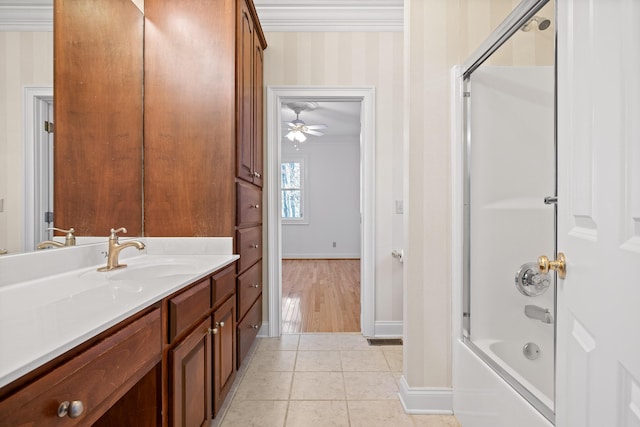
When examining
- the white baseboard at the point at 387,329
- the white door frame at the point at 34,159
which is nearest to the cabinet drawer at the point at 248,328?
the white baseboard at the point at 387,329

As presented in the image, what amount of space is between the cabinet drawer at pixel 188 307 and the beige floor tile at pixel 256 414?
2.14 feet

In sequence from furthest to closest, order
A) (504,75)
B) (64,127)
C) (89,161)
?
1. (504,75)
2. (89,161)
3. (64,127)

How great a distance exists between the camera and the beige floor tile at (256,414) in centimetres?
154

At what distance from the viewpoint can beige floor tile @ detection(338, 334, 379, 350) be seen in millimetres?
2430

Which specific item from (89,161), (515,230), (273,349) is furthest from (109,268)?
(515,230)

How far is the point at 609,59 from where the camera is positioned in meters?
0.65

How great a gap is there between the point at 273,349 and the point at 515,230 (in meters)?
1.81

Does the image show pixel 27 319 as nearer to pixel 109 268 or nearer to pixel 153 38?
pixel 109 268

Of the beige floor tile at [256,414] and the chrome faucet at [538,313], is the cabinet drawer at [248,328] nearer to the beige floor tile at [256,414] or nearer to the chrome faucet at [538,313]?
the beige floor tile at [256,414]

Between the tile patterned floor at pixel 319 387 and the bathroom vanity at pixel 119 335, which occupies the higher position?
the bathroom vanity at pixel 119 335

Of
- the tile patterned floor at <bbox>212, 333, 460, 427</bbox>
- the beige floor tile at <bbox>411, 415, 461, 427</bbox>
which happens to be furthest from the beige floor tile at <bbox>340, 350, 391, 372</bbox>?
the beige floor tile at <bbox>411, 415, 461, 427</bbox>

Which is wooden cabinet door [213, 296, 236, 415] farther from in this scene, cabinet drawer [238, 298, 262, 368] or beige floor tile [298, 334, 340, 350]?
beige floor tile [298, 334, 340, 350]

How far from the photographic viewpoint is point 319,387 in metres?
1.87

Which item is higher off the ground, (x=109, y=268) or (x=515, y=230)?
(x=515, y=230)
